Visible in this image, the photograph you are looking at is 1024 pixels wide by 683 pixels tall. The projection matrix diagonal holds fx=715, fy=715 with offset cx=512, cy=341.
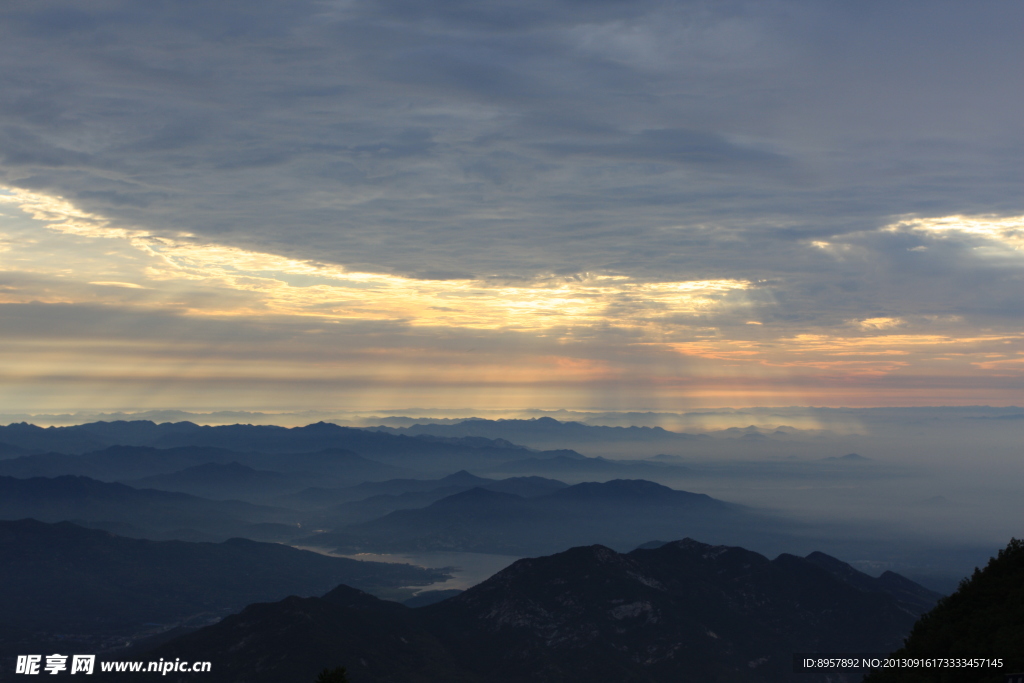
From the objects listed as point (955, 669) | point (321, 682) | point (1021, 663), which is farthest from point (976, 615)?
point (321, 682)

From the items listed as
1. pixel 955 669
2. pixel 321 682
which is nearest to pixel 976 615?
pixel 955 669

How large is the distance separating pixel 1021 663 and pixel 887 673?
19109mm

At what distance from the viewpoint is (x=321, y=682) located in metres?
109

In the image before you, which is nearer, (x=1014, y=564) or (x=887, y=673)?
(x=887, y=673)

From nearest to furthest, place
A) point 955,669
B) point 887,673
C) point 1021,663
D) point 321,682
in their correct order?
point 1021,663, point 955,669, point 887,673, point 321,682

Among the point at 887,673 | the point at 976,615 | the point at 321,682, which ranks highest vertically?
the point at 976,615

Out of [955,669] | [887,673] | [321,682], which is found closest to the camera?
[955,669]

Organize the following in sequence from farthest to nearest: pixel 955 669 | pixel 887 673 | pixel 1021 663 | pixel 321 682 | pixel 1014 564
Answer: pixel 321 682 < pixel 1014 564 < pixel 887 673 < pixel 955 669 < pixel 1021 663

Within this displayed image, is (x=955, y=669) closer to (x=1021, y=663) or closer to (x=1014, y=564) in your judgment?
(x=1021, y=663)

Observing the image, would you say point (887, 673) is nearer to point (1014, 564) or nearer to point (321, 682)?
point (1014, 564)

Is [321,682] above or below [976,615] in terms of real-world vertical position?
below

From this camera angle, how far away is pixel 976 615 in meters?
90.5

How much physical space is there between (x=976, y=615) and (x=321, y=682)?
301ft

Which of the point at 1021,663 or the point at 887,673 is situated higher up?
the point at 1021,663
